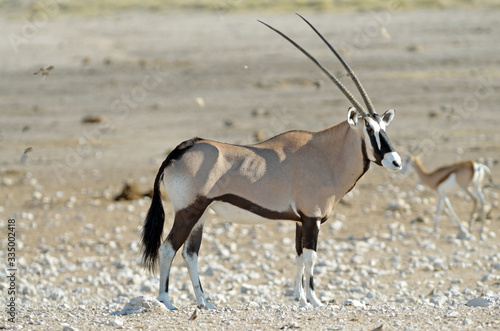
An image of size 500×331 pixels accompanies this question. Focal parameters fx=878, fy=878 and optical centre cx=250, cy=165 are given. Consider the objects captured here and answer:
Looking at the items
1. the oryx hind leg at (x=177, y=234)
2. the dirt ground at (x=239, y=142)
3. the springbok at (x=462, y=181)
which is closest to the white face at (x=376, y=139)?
the dirt ground at (x=239, y=142)

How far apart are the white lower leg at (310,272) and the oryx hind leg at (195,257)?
94 centimetres

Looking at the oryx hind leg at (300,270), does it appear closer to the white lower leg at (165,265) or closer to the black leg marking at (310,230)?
the black leg marking at (310,230)

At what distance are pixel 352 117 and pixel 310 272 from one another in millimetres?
1477

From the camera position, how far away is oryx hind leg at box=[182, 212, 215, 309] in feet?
26.7

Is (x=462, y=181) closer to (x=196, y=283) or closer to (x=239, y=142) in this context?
(x=239, y=142)

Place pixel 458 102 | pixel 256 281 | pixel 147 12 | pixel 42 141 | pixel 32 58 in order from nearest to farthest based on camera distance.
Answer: pixel 256 281 < pixel 42 141 < pixel 458 102 < pixel 32 58 < pixel 147 12

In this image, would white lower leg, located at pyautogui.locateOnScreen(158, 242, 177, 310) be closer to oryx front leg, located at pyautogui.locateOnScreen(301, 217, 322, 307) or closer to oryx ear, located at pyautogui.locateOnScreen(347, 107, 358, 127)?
oryx front leg, located at pyautogui.locateOnScreen(301, 217, 322, 307)

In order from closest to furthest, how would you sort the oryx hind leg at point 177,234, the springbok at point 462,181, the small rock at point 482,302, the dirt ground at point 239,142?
the small rock at point 482,302
the oryx hind leg at point 177,234
the dirt ground at point 239,142
the springbok at point 462,181

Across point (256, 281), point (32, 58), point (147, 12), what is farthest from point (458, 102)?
point (147, 12)

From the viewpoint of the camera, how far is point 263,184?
8.00 m

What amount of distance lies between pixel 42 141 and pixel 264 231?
9693 mm

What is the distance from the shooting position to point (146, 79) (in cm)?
2838

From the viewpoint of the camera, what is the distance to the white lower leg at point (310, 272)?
8.04 m

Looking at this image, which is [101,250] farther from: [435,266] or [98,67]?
[98,67]
